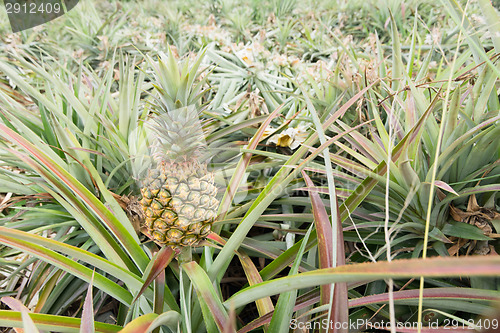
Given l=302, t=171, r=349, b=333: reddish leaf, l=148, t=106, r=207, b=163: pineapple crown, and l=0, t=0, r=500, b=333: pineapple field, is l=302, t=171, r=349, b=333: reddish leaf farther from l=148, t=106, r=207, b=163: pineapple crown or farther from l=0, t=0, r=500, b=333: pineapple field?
l=148, t=106, r=207, b=163: pineapple crown

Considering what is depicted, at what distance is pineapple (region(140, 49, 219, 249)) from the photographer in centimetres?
60

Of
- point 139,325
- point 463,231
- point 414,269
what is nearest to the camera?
point 414,269

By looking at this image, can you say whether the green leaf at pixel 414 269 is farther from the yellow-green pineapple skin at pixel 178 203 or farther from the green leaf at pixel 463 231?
the green leaf at pixel 463 231

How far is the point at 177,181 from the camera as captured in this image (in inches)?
24.0

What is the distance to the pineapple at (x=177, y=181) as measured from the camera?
23.8 inches

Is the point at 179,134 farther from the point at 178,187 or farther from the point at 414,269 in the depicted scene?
the point at 414,269

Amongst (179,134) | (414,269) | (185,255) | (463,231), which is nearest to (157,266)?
(185,255)

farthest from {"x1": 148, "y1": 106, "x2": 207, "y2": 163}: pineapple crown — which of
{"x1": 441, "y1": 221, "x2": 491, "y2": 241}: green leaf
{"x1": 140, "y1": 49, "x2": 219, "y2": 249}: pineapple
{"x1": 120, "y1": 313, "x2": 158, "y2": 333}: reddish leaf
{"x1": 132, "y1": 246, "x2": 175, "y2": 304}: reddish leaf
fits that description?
{"x1": 441, "y1": 221, "x2": 491, "y2": 241}: green leaf

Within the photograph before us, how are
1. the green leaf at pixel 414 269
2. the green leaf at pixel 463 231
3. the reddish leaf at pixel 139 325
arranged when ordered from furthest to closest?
1. the green leaf at pixel 463 231
2. the reddish leaf at pixel 139 325
3. the green leaf at pixel 414 269

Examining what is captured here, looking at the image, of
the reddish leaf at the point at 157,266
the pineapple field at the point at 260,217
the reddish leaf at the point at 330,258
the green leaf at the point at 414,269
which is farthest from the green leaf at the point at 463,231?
the reddish leaf at the point at 157,266

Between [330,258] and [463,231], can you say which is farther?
[463,231]

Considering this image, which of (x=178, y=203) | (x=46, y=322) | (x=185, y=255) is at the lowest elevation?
(x=46, y=322)

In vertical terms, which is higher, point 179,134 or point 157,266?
point 179,134

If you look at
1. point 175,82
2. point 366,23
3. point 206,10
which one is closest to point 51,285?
point 175,82
